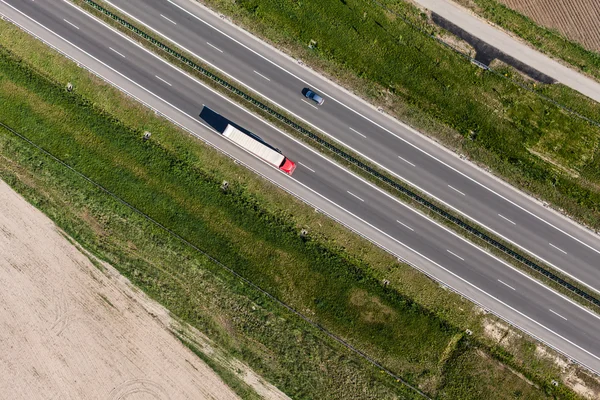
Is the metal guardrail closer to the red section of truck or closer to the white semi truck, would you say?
the red section of truck

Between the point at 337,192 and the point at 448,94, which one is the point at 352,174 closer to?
the point at 337,192

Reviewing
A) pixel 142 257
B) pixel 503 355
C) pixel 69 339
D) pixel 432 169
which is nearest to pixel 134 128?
pixel 142 257

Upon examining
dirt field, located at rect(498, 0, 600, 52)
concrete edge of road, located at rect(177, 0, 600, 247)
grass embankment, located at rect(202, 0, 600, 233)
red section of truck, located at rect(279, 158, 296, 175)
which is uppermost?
dirt field, located at rect(498, 0, 600, 52)

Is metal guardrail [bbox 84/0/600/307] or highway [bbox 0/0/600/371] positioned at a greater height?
metal guardrail [bbox 84/0/600/307]

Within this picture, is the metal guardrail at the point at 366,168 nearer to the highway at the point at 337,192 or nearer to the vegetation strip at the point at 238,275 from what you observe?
the highway at the point at 337,192

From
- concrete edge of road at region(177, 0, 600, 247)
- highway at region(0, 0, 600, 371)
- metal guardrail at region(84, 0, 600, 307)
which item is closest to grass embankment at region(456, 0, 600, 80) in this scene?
concrete edge of road at region(177, 0, 600, 247)
